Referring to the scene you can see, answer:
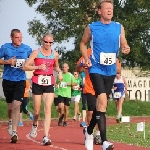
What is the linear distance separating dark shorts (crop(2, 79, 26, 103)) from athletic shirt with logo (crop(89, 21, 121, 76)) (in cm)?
410

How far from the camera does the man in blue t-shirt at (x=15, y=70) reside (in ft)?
48.9

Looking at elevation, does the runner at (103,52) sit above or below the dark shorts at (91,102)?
above

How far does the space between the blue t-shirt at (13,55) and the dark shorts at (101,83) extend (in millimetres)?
4153

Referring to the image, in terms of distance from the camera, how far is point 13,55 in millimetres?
15102

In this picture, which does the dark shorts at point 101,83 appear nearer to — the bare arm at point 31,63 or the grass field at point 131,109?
the bare arm at point 31,63

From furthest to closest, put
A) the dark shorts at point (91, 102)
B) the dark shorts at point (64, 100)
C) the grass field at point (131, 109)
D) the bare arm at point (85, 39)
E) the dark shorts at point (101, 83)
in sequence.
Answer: the grass field at point (131, 109)
the dark shorts at point (64, 100)
the dark shorts at point (91, 102)
the bare arm at point (85, 39)
the dark shorts at point (101, 83)

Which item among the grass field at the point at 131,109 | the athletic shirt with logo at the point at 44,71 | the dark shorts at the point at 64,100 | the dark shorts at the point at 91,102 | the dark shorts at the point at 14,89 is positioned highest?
the athletic shirt with logo at the point at 44,71

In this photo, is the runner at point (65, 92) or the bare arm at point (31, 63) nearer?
the bare arm at point (31, 63)

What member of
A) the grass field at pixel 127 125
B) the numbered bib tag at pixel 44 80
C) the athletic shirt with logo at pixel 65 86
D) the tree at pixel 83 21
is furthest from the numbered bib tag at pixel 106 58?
the tree at pixel 83 21

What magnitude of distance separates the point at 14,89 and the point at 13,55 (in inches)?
27.0

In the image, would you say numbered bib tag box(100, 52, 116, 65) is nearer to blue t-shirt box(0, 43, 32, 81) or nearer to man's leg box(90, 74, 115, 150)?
man's leg box(90, 74, 115, 150)

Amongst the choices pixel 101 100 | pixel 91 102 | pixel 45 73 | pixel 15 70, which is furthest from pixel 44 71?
pixel 101 100

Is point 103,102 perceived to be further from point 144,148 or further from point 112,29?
point 144,148

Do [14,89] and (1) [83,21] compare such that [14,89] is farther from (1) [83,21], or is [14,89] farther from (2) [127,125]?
(1) [83,21]
